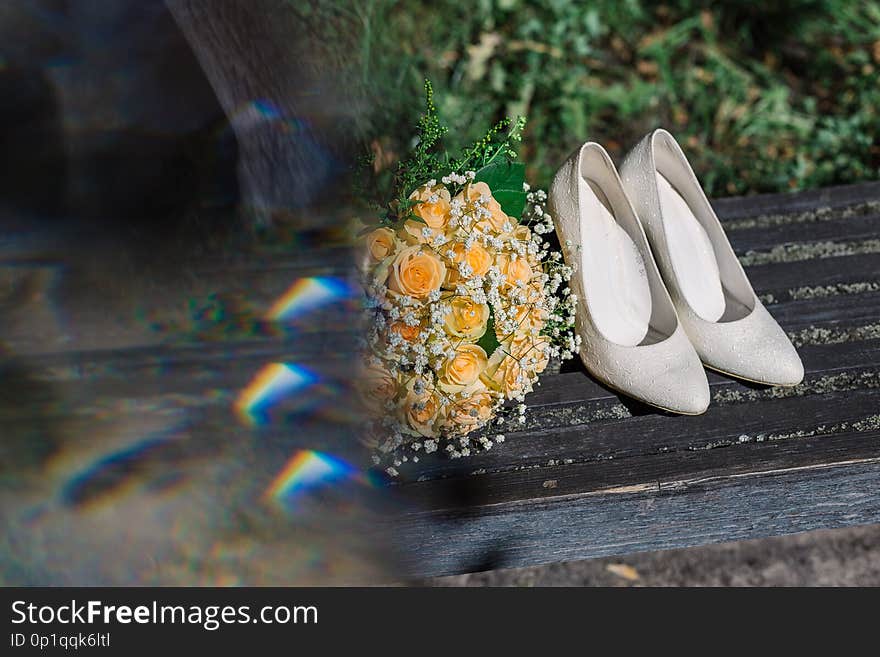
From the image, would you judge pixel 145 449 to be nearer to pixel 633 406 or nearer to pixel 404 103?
pixel 633 406

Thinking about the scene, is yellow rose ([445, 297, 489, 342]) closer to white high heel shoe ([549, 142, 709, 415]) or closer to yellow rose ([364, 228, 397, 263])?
yellow rose ([364, 228, 397, 263])

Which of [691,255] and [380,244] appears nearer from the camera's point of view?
[380,244]

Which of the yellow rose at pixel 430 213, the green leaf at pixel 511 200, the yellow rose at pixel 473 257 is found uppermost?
the green leaf at pixel 511 200

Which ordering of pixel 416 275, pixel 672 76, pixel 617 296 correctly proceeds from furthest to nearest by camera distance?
1. pixel 672 76
2. pixel 617 296
3. pixel 416 275

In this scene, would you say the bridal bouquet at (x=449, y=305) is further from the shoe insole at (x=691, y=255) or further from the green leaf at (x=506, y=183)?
the shoe insole at (x=691, y=255)

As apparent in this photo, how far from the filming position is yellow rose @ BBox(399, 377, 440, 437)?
3.19 ft

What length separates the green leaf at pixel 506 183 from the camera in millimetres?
1096

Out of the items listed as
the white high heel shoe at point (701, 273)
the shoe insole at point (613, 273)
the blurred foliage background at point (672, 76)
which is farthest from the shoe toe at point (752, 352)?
the blurred foliage background at point (672, 76)

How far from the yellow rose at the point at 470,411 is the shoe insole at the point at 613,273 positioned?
0.81 ft

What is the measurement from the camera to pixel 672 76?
7.34ft

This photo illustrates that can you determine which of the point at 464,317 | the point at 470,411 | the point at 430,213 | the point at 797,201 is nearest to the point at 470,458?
the point at 470,411

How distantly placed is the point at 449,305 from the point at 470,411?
0.44 feet

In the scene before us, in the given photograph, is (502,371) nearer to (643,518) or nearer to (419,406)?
(419,406)
